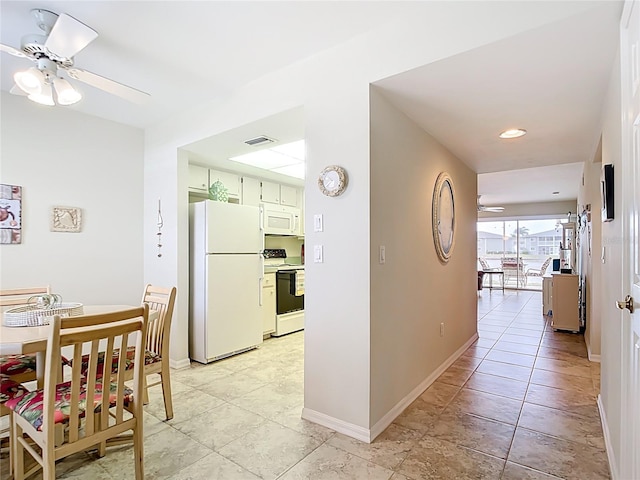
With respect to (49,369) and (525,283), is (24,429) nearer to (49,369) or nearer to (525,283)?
(49,369)

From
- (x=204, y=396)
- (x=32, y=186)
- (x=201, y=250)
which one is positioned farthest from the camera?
(x=201, y=250)

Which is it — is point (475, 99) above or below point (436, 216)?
above

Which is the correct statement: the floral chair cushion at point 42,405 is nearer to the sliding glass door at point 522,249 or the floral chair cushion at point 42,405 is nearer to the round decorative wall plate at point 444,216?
the round decorative wall plate at point 444,216

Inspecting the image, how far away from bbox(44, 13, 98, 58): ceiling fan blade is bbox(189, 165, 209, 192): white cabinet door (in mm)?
1972

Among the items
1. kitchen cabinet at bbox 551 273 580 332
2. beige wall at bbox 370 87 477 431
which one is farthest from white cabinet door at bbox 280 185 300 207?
kitchen cabinet at bbox 551 273 580 332

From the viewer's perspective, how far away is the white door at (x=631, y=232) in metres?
1.29

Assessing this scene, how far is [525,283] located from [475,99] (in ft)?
33.5

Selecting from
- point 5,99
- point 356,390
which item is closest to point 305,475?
point 356,390

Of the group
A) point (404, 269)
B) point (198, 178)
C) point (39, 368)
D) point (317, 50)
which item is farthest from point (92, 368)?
point (198, 178)

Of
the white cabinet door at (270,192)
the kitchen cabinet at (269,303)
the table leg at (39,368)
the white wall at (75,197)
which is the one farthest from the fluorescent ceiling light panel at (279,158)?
the table leg at (39,368)

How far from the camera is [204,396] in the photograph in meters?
2.77

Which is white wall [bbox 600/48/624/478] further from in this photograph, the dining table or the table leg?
the table leg

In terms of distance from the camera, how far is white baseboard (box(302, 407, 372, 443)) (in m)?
2.12

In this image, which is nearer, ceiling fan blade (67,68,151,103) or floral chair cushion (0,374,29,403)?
floral chair cushion (0,374,29,403)
